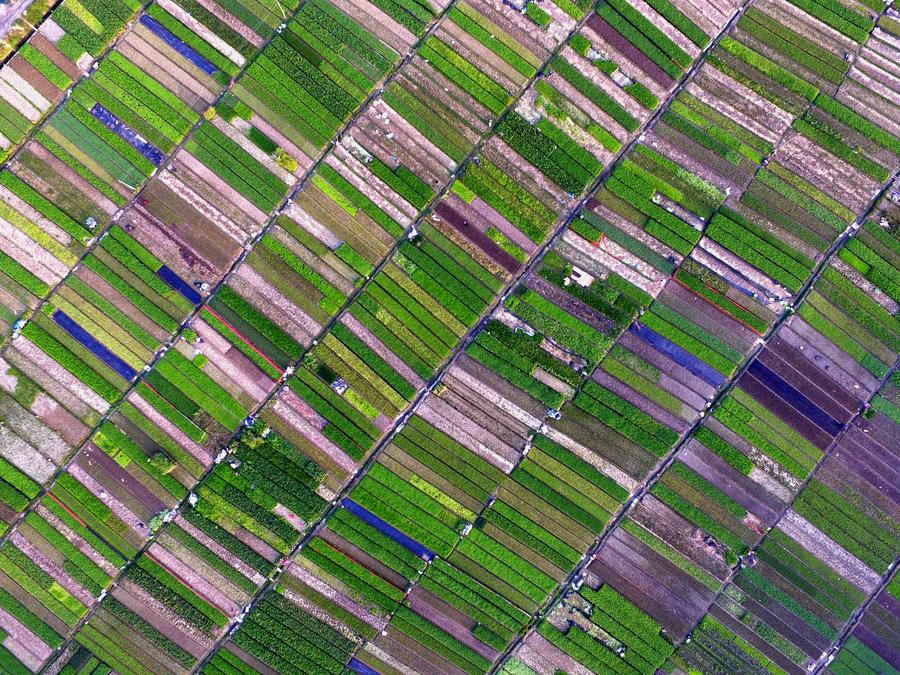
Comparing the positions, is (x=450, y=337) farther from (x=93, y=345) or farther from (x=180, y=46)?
(x=180, y=46)

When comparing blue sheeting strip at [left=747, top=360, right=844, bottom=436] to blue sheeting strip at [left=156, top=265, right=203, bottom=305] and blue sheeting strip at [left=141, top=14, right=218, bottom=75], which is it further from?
blue sheeting strip at [left=141, top=14, right=218, bottom=75]

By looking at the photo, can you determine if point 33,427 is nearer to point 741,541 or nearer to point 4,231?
point 4,231

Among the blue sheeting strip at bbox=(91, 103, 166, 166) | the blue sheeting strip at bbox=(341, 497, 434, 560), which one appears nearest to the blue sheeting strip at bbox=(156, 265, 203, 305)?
the blue sheeting strip at bbox=(91, 103, 166, 166)

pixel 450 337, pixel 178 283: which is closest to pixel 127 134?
pixel 178 283

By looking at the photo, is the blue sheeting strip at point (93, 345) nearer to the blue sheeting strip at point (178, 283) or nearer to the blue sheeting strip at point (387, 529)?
the blue sheeting strip at point (178, 283)

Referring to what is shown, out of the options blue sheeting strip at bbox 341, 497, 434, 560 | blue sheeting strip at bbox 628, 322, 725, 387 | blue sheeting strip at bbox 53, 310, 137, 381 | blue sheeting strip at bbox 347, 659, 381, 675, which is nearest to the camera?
blue sheeting strip at bbox 53, 310, 137, 381

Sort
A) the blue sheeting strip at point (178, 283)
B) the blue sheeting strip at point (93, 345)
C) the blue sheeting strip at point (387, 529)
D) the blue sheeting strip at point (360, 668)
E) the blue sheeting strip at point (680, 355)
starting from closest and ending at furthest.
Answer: the blue sheeting strip at point (93, 345) < the blue sheeting strip at point (178, 283) < the blue sheeting strip at point (387, 529) < the blue sheeting strip at point (360, 668) < the blue sheeting strip at point (680, 355)

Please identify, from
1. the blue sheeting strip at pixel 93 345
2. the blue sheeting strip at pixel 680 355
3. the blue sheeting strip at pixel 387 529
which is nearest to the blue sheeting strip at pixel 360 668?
the blue sheeting strip at pixel 387 529

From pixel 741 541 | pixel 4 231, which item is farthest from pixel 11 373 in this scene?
pixel 741 541
